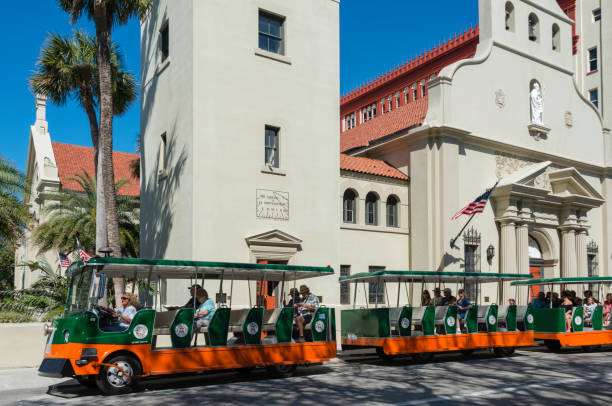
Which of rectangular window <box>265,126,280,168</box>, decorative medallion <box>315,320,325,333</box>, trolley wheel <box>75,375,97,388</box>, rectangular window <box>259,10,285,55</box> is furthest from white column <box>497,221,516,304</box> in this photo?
trolley wheel <box>75,375,97,388</box>

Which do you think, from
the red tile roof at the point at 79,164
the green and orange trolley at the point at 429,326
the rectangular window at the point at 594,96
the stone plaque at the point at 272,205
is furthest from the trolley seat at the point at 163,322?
the rectangular window at the point at 594,96

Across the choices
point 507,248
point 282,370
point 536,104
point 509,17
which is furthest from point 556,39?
point 282,370

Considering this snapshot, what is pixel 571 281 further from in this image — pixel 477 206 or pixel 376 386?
pixel 376 386

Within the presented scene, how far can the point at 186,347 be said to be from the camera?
1205 centimetres

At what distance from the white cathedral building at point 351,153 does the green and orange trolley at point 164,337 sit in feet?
17.2

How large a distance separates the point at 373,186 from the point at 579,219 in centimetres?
1068

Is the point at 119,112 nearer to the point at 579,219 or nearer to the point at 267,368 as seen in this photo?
the point at 267,368

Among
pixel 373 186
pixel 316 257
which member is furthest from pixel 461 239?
pixel 316 257

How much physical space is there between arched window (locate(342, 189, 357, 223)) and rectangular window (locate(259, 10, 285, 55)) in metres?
5.92

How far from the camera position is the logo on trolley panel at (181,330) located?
472 inches

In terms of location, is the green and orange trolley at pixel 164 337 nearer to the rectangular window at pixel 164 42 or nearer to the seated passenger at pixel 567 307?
the seated passenger at pixel 567 307

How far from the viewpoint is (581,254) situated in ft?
93.4

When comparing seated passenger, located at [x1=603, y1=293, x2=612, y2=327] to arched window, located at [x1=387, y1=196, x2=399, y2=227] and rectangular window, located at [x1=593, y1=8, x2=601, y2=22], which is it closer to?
arched window, located at [x1=387, y1=196, x2=399, y2=227]

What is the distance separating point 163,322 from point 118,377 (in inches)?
67.9
